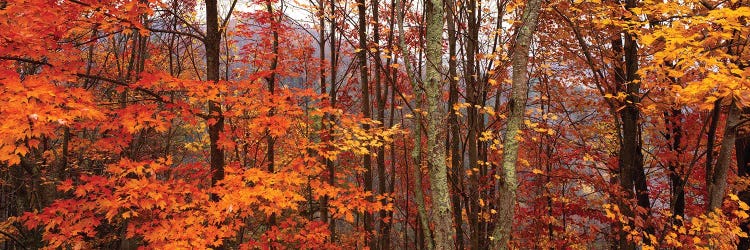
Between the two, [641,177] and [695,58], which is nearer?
[695,58]

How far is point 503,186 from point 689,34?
3210 millimetres

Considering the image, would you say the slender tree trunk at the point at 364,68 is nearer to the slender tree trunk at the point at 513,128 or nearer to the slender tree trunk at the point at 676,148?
the slender tree trunk at the point at 513,128

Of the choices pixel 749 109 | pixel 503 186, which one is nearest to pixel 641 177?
pixel 749 109

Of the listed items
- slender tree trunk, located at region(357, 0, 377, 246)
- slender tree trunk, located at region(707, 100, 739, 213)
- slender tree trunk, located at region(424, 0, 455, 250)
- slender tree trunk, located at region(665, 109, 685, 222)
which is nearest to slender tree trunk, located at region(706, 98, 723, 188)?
slender tree trunk, located at region(707, 100, 739, 213)

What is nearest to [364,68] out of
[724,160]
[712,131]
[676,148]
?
[712,131]

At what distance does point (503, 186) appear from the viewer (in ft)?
14.2

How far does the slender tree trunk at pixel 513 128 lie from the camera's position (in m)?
4.21

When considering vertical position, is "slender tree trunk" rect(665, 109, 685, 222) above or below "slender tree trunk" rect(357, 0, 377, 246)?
below

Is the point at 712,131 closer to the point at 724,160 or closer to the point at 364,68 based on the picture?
the point at 724,160

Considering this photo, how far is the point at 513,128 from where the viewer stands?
4.32 metres

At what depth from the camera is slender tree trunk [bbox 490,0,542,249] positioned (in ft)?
13.8

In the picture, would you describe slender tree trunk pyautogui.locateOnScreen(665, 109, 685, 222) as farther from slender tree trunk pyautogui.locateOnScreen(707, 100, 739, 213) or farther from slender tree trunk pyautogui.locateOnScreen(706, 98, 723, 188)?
slender tree trunk pyautogui.locateOnScreen(707, 100, 739, 213)

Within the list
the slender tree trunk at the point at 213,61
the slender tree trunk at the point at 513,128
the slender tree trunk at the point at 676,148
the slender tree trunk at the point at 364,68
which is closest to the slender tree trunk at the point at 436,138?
the slender tree trunk at the point at 513,128

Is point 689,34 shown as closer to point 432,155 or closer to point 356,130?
point 432,155
